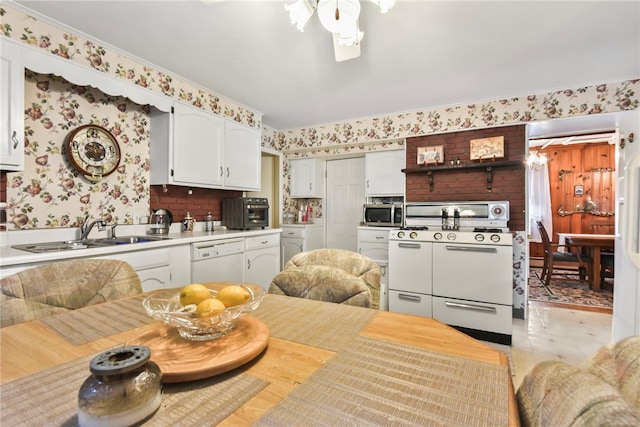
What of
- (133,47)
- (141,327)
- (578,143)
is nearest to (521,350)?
(141,327)

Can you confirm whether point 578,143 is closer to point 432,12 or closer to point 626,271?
point 626,271

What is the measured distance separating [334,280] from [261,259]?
7.25ft

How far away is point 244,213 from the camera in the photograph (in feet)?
11.2

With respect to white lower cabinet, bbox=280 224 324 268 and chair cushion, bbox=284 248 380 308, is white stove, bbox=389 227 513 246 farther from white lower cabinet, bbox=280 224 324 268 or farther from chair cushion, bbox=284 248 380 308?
chair cushion, bbox=284 248 380 308

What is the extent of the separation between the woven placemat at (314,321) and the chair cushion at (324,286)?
15cm

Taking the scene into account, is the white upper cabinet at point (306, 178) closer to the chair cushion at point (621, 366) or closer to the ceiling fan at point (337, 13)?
the ceiling fan at point (337, 13)

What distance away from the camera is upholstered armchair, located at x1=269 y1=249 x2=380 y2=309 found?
50.0 inches

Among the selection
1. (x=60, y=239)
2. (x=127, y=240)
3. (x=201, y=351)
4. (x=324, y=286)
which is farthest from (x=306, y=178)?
(x=201, y=351)

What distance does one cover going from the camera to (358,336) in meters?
0.86

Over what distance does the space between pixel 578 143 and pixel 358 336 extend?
7.53 metres

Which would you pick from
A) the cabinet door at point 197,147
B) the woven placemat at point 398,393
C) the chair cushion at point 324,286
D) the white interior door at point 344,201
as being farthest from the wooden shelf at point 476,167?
the woven placemat at point 398,393

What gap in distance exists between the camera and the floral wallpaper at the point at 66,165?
6.71 feet

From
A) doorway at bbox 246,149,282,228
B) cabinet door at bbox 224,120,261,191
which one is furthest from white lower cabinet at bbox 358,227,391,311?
A: cabinet door at bbox 224,120,261,191

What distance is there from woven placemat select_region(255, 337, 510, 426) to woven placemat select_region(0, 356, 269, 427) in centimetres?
9
